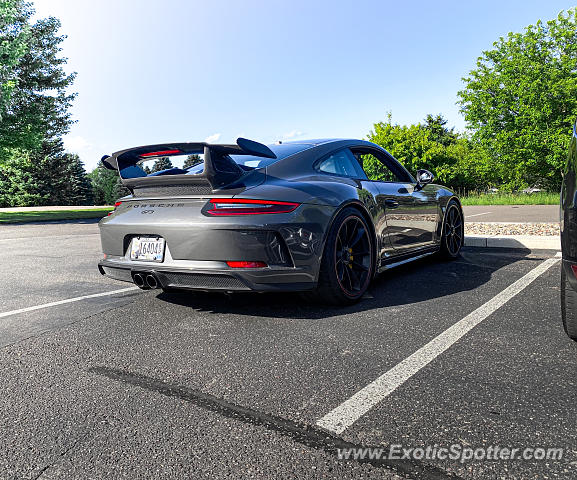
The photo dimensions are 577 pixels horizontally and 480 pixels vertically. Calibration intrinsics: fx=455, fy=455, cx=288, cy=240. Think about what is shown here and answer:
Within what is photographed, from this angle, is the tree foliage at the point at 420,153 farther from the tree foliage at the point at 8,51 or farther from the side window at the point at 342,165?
the side window at the point at 342,165

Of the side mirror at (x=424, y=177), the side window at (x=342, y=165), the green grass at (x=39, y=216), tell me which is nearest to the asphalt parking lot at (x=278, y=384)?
the side window at (x=342, y=165)

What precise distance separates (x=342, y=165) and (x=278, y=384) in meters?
2.50

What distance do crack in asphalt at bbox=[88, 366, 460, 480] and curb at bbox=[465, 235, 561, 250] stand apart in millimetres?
5907

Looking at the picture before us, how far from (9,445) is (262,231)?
1893mm

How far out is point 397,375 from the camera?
2.34 m

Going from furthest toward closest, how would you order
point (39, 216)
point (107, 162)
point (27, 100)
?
point (27, 100)
point (39, 216)
point (107, 162)

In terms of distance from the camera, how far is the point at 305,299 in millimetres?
3730

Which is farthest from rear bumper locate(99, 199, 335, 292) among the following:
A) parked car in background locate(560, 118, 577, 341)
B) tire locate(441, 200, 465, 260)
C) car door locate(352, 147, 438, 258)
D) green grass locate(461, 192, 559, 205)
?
green grass locate(461, 192, 559, 205)

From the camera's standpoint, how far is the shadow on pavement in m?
3.65

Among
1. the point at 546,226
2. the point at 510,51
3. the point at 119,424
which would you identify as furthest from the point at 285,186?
the point at 510,51

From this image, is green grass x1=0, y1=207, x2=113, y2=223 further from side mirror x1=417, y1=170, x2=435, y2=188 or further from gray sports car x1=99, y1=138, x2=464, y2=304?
side mirror x1=417, y1=170, x2=435, y2=188

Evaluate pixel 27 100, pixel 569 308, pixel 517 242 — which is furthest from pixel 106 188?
pixel 569 308

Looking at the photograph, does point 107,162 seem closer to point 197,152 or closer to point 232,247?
point 197,152

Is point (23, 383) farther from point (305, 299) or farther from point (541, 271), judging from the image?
point (541, 271)
